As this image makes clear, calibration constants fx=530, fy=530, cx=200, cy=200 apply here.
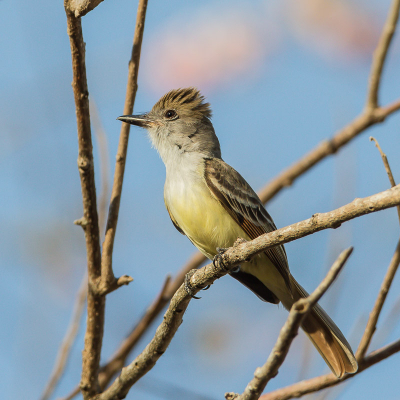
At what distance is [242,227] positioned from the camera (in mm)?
5086

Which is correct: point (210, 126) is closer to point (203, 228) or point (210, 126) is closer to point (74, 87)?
point (203, 228)

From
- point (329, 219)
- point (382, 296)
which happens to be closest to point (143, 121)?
point (382, 296)

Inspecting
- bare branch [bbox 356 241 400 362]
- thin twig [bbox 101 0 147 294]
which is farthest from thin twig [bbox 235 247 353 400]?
thin twig [bbox 101 0 147 294]

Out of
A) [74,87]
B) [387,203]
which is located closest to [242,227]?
[74,87]

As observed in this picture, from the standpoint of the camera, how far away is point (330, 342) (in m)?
4.57

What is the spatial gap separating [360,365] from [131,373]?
162cm

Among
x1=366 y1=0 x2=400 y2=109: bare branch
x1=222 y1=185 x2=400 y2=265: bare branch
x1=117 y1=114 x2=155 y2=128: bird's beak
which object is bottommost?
x1=222 y1=185 x2=400 y2=265: bare branch

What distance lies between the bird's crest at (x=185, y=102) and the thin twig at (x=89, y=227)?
8.77ft

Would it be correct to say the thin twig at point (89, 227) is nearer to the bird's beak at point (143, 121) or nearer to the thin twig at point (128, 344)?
the thin twig at point (128, 344)

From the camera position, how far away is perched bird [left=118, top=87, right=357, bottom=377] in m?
4.86

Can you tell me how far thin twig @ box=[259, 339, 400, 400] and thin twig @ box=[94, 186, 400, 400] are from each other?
2.70 ft

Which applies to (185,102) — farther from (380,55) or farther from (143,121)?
(380,55)

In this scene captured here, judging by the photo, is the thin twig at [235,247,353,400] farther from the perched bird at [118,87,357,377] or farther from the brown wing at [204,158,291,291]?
the brown wing at [204,158,291,291]

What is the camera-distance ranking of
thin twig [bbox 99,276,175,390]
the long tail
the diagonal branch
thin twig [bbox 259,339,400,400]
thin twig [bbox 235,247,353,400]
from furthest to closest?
thin twig [bbox 99,276,175,390]
the long tail
thin twig [bbox 259,339,400,400]
the diagonal branch
thin twig [bbox 235,247,353,400]
